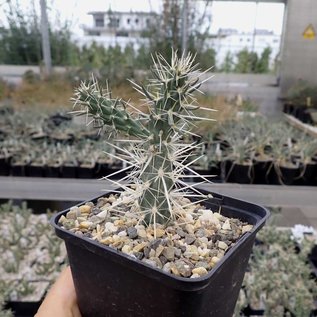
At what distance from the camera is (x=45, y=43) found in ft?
8.18

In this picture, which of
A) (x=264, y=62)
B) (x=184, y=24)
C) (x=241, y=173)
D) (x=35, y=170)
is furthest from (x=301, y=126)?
(x=35, y=170)

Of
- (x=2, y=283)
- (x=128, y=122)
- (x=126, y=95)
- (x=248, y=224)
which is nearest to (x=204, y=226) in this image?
(x=248, y=224)

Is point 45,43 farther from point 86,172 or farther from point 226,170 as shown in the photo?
point 226,170

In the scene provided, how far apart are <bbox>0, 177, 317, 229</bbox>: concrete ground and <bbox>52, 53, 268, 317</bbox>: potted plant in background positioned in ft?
2.81

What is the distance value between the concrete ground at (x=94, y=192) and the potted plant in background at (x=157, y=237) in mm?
856

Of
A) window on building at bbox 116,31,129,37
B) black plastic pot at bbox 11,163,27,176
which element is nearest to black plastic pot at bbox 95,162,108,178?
black plastic pot at bbox 11,163,27,176

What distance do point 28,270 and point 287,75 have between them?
253cm

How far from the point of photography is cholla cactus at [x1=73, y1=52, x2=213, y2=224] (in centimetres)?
37

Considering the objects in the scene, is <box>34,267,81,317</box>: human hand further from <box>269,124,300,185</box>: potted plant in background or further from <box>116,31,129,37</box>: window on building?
<box>116,31,129,37</box>: window on building

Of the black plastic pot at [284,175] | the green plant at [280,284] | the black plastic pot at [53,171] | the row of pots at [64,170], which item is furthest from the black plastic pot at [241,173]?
the black plastic pot at [53,171]

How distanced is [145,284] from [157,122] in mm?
182

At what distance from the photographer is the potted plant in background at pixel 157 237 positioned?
1.17 feet

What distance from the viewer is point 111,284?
399 millimetres

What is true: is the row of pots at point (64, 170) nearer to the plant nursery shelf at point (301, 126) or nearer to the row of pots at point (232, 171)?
the row of pots at point (232, 171)
